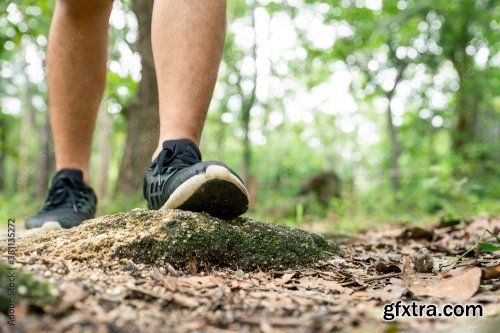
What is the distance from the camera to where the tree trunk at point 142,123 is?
514 cm

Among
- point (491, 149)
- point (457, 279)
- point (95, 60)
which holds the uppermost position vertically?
point (491, 149)

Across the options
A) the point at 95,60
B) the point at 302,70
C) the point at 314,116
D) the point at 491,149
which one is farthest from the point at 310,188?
the point at 314,116

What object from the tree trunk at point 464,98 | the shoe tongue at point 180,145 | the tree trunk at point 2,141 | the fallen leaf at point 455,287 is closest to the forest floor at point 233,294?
the fallen leaf at point 455,287

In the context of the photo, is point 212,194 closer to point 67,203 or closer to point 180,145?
point 180,145

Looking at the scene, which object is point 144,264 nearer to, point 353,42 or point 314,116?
point 353,42

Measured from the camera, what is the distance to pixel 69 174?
6.45 ft

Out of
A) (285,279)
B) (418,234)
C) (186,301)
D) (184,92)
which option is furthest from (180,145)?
(418,234)

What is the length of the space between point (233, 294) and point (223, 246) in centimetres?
33

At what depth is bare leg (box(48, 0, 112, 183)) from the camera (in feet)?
6.51

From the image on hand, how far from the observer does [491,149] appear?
7973mm

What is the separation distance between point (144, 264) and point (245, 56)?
13503mm

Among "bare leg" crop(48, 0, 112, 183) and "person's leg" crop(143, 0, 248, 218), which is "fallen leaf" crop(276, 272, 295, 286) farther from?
"bare leg" crop(48, 0, 112, 183)

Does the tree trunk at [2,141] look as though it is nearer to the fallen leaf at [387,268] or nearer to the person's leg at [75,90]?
the person's leg at [75,90]

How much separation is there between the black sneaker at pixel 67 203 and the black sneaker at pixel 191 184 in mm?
480
